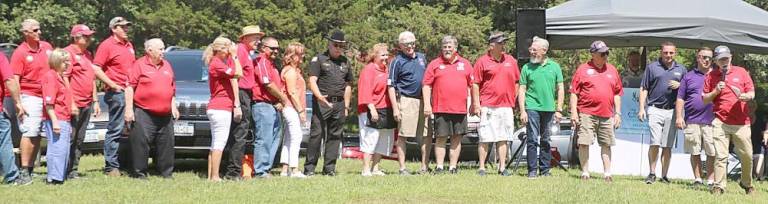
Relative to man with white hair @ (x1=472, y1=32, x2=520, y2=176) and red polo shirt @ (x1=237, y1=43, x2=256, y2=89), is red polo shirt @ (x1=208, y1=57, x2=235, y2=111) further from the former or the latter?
man with white hair @ (x1=472, y1=32, x2=520, y2=176)

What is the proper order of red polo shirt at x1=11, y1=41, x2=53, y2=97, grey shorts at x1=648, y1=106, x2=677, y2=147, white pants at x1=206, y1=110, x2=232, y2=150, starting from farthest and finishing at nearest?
grey shorts at x1=648, y1=106, x2=677, y2=147 < white pants at x1=206, y1=110, x2=232, y2=150 < red polo shirt at x1=11, y1=41, x2=53, y2=97

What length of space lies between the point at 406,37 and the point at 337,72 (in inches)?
33.6

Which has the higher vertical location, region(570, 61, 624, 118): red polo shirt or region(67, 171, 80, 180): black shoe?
region(570, 61, 624, 118): red polo shirt

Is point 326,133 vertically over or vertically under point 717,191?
over

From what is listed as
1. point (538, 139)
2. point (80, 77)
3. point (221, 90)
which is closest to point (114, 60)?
point (80, 77)

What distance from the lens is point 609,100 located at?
1131 centimetres

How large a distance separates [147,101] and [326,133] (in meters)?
2.12

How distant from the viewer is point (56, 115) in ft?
30.4

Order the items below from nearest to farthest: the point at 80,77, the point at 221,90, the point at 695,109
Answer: the point at 221,90 < the point at 80,77 < the point at 695,109

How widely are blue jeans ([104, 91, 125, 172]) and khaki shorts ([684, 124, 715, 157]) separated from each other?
18.9 feet

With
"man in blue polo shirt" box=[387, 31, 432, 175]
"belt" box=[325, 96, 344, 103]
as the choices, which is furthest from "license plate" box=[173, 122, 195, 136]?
"man in blue polo shirt" box=[387, 31, 432, 175]

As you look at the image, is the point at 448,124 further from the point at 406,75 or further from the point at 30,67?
the point at 30,67

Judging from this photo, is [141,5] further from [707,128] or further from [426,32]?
[707,128]

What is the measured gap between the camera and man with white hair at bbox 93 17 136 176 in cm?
1032
